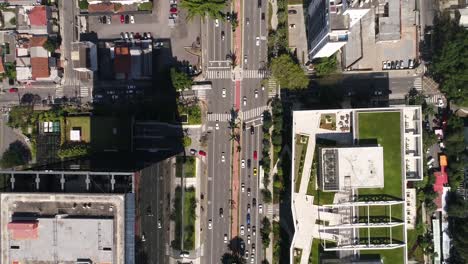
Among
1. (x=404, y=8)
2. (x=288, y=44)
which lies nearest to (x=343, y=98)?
(x=288, y=44)

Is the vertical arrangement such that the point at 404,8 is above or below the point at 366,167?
above

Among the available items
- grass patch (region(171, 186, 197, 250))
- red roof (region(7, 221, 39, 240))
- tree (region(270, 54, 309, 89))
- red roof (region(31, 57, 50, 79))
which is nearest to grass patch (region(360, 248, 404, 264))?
tree (region(270, 54, 309, 89))

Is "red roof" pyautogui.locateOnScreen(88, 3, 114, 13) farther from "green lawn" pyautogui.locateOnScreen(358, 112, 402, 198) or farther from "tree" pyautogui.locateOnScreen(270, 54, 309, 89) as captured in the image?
"green lawn" pyautogui.locateOnScreen(358, 112, 402, 198)

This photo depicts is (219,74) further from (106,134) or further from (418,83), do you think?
(418,83)

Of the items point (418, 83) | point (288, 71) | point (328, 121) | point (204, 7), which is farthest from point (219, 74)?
point (418, 83)

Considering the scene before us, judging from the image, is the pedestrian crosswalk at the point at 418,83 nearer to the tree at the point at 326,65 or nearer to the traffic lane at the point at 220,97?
the tree at the point at 326,65

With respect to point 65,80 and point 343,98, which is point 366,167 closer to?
point 343,98
